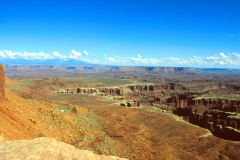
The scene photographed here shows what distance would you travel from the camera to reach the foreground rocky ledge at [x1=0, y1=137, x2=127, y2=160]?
484 inches

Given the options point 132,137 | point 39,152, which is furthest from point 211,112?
point 39,152

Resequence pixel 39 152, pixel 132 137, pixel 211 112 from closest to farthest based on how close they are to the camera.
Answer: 1. pixel 39 152
2. pixel 132 137
3. pixel 211 112

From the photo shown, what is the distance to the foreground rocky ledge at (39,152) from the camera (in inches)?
484

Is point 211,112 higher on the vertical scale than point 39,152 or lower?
lower

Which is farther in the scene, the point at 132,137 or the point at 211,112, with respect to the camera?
the point at 211,112

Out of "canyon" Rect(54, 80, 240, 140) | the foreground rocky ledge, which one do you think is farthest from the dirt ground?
"canyon" Rect(54, 80, 240, 140)

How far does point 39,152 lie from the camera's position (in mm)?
13062

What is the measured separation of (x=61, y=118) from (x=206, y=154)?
23.6 meters

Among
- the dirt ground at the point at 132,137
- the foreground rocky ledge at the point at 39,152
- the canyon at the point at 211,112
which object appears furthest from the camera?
the canyon at the point at 211,112

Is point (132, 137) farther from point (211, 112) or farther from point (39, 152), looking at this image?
point (211, 112)

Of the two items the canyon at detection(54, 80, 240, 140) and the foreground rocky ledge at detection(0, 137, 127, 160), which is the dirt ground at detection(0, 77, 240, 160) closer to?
the foreground rocky ledge at detection(0, 137, 127, 160)

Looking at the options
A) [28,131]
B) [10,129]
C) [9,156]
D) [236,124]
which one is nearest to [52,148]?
[9,156]

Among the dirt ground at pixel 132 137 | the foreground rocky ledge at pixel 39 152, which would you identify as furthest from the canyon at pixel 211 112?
the foreground rocky ledge at pixel 39 152

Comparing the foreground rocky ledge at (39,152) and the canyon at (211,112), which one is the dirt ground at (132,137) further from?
the canyon at (211,112)
